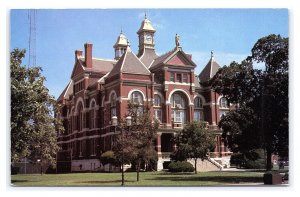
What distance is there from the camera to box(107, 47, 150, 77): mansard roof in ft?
87.2

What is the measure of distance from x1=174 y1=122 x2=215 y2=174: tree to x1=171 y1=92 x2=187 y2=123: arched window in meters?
3.66

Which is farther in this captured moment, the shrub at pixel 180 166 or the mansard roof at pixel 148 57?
the mansard roof at pixel 148 57

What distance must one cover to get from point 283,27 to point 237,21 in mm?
1450

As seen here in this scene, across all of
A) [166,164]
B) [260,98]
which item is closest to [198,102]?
[166,164]

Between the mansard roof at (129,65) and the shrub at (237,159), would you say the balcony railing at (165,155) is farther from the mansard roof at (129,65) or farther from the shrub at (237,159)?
the mansard roof at (129,65)

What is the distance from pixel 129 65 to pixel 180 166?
6.22m

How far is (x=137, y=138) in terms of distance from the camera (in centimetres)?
1867

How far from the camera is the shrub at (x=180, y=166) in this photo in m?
23.9

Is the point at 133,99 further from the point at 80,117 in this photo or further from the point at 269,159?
the point at 269,159

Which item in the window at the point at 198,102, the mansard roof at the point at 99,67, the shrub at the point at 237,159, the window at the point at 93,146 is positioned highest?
the mansard roof at the point at 99,67

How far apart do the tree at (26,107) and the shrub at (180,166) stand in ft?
21.3

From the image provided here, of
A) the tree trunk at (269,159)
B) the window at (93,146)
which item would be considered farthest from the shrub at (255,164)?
the window at (93,146)

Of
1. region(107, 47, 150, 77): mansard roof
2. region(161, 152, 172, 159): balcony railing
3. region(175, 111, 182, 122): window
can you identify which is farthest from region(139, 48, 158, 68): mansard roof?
region(161, 152, 172, 159): balcony railing
